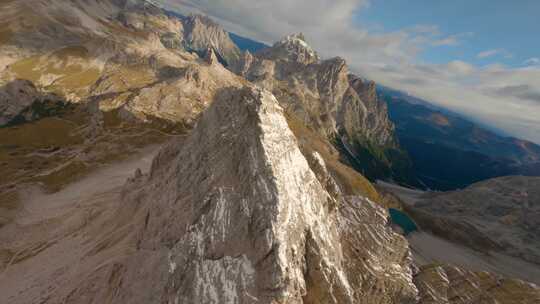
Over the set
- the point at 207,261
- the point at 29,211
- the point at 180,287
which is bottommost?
the point at 29,211

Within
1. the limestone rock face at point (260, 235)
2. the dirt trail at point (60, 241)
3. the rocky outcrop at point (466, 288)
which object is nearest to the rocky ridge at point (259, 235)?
the limestone rock face at point (260, 235)

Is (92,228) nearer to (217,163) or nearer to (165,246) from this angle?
(165,246)

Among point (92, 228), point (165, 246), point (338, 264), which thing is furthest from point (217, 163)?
point (92, 228)

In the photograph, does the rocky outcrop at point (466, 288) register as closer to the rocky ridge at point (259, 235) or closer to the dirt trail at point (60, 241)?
the rocky ridge at point (259, 235)

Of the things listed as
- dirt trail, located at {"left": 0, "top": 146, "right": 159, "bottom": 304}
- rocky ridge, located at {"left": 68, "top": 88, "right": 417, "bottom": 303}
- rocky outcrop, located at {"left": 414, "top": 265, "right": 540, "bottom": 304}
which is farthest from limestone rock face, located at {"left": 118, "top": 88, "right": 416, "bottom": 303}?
dirt trail, located at {"left": 0, "top": 146, "right": 159, "bottom": 304}

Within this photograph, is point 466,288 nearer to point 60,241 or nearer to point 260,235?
point 260,235

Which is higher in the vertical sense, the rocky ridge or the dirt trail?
the rocky ridge

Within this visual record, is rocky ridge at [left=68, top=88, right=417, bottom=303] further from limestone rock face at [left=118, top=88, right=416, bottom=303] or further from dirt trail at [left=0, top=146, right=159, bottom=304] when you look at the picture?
dirt trail at [left=0, top=146, right=159, bottom=304]
